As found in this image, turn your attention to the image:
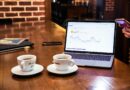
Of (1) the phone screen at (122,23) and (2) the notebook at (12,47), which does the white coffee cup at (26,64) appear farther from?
(1) the phone screen at (122,23)

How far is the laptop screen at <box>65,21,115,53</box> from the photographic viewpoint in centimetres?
138

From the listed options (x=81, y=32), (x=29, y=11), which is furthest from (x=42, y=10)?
(x=81, y=32)

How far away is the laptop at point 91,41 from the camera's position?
1.35 metres

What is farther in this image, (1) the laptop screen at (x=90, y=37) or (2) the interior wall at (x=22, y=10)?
(2) the interior wall at (x=22, y=10)

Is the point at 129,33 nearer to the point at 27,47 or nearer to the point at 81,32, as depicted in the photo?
the point at 81,32

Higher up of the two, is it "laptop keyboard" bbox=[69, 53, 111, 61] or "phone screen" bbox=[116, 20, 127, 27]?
"phone screen" bbox=[116, 20, 127, 27]

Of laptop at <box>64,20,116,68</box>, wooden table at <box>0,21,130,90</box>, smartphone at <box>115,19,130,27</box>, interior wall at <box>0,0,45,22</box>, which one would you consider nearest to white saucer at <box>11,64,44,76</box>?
wooden table at <box>0,21,130,90</box>

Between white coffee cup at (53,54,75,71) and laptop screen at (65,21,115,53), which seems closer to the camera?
white coffee cup at (53,54,75,71)

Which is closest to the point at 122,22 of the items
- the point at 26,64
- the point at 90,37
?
the point at 90,37

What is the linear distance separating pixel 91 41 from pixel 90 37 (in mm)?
26

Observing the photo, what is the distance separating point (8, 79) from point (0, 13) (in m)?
2.16

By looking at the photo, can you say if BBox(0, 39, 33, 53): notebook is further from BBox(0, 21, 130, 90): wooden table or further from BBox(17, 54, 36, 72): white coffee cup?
BBox(17, 54, 36, 72): white coffee cup

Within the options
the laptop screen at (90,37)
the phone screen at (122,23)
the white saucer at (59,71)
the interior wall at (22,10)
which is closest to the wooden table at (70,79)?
the white saucer at (59,71)

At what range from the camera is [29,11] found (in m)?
3.22
